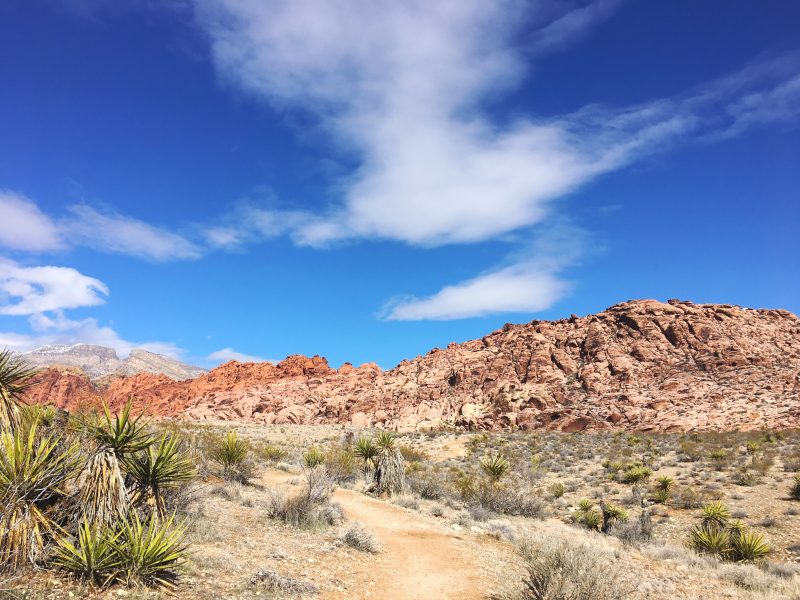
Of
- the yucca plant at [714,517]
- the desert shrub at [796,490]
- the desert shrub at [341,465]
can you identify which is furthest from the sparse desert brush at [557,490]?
the desert shrub at [341,465]

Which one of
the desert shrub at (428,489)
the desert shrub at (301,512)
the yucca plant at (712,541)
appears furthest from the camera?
the desert shrub at (428,489)

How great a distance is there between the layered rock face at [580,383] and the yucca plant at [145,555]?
39.3 metres

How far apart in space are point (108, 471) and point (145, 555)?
48.8 inches

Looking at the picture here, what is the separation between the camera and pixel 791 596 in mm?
8055

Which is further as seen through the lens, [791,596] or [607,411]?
[607,411]

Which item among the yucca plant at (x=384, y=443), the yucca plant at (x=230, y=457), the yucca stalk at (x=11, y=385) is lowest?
the yucca plant at (x=230, y=457)

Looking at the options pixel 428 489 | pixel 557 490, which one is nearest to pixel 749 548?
pixel 557 490

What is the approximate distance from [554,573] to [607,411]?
147 feet

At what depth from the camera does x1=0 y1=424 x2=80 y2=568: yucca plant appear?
552 cm

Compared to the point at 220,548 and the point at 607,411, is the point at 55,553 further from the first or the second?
the point at 607,411

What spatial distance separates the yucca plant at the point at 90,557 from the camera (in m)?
5.62

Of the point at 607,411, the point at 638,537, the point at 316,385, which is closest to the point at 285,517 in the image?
the point at 638,537

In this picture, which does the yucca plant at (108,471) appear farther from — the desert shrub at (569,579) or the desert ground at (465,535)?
the desert shrub at (569,579)

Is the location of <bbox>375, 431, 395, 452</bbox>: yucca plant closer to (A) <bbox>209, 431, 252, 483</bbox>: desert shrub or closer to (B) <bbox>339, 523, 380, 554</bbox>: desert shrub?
(A) <bbox>209, 431, 252, 483</bbox>: desert shrub
